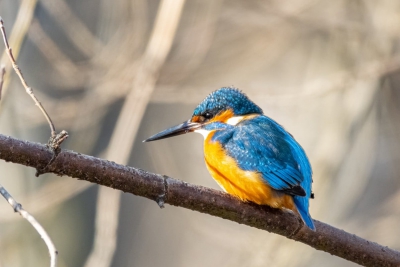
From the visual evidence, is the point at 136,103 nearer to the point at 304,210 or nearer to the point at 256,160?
the point at 256,160

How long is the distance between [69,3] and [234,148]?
2315 millimetres

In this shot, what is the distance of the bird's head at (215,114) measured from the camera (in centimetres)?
268

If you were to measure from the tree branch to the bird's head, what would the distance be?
2.18 ft

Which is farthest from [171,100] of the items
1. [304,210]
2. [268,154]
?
[304,210]

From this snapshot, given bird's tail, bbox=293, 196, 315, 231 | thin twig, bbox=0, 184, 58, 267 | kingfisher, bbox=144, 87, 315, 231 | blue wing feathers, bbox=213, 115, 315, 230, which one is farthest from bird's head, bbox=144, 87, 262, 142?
thin twig, bbox=0, 184, 58, 267

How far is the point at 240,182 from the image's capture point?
2201 mm

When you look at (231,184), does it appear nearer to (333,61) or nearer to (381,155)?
(333,61)

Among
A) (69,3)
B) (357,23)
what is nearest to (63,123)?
(69,3)

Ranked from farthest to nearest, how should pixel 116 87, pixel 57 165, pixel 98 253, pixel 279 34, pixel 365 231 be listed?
pixel 279 34 < pixel 365 231 < pixel 116 87 < pixel 98 253 < pixel 57 165

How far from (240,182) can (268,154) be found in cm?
18

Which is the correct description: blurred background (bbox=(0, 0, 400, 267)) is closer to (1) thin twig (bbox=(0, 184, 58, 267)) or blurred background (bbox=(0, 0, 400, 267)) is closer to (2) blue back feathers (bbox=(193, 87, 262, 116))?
(2) blue back feathers (bbox=(193, 87, 262, 116))

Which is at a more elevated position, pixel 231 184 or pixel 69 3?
pixel 69 3

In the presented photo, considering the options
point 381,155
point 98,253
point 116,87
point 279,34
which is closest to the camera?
point 98,253

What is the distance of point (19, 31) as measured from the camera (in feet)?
Result: 8.31
